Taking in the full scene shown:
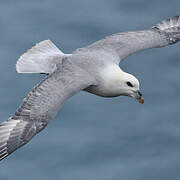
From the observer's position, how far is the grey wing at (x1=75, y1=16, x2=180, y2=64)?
1609 cm

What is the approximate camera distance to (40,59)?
1609 cm

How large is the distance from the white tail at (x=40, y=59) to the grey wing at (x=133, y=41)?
531 millimetres

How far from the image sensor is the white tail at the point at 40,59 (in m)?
15.6

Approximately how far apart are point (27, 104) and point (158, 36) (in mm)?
3870

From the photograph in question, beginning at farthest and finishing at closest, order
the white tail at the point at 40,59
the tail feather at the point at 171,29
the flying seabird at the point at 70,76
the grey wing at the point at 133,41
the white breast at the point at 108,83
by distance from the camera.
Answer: the tail feather at the point at 171,29
the grey wing at the point at 133,41
the white tail at the point at 40,59
the white breast at the point at 108,83
the flying seabird at the point at 70,76

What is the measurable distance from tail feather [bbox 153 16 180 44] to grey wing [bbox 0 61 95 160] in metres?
2.97

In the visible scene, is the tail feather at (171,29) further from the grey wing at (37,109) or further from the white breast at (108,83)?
the grey wing at (37,109)

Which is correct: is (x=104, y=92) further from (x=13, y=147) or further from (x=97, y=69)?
Result: (x=13, y=147)

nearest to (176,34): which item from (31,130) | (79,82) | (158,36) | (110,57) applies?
(158,36)

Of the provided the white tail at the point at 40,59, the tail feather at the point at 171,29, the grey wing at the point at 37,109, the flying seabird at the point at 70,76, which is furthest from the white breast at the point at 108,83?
the tail feather at the point at 171,29

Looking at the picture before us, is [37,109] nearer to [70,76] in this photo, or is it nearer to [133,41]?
[70,76]

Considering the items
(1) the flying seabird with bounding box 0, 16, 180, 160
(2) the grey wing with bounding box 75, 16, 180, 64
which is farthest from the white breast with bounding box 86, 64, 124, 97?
(2) the grey wing with bounding box 75, 16, 180, 64

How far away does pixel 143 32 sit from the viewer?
16938 millimetres

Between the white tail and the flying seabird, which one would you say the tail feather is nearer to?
the flying seabird
